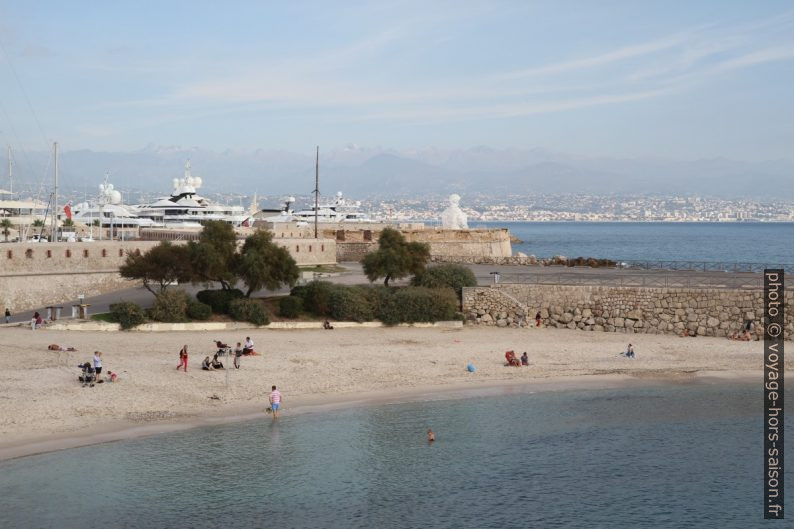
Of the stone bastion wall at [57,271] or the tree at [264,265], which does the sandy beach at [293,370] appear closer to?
the tree at [264,265]

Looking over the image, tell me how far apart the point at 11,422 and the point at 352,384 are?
10154 millimetres

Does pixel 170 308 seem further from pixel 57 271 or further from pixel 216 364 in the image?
pixel 57 271

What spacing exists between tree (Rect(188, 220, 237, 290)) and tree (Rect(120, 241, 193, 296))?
1.15 ft

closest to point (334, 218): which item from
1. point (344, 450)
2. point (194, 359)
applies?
point (194, 359)

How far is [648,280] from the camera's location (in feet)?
133

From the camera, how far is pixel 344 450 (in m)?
23.2

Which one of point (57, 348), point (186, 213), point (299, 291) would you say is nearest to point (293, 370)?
point (57, 348)

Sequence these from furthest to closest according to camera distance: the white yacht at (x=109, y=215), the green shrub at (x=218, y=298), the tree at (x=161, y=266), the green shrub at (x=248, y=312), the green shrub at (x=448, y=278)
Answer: the white yacht at (x=109, y=215) < the green shrub at (x=448, y=278) < the tree at (x=161, y=266) < the green shrub at (x=218, y=298) < the green shrub at (x=248, y=312)

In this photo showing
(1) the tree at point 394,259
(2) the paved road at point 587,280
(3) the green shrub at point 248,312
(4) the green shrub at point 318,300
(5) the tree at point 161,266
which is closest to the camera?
(3) the green shrub at point 248,312

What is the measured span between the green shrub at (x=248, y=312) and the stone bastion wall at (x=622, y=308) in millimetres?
8930

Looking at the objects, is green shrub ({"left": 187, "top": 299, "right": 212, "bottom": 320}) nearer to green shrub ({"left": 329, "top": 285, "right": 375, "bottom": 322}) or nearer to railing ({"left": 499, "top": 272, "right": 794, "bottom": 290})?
green shrub ({"left": 329, "top": 285, "right": 375, "bottom": 322})

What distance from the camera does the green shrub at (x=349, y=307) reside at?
37.5 meters

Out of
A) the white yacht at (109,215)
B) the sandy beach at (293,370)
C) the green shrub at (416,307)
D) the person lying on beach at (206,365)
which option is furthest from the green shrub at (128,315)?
the white yacht at (109,215)

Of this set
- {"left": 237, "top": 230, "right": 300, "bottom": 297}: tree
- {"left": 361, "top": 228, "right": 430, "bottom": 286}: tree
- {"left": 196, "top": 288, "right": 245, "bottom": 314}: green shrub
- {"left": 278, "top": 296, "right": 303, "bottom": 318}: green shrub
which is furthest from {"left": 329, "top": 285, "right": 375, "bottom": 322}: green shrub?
{"left": 196, "top": 288, "right": 245, "bottom": 314}: green shrub
